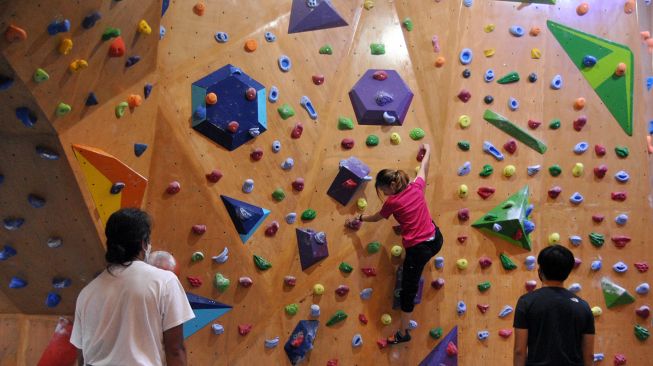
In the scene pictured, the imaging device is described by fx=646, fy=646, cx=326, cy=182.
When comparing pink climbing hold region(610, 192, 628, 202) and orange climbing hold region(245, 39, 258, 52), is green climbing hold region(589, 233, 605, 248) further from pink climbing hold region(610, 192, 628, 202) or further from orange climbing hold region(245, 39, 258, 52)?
orange climbing hold region(245, 39, 258, 52)

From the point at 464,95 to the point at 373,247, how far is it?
1.19 m

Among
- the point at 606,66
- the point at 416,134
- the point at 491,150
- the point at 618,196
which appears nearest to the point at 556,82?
the point at 606,66

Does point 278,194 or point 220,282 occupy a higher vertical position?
point 278,194

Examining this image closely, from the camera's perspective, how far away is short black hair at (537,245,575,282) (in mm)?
2666

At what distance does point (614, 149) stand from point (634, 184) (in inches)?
11.6

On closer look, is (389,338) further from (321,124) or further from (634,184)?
(634,184)

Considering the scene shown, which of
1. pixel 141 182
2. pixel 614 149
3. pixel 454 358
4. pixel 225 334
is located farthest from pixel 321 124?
pixel 614 149

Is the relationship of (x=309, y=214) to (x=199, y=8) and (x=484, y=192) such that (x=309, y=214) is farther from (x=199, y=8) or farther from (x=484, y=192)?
(x=199, y=8)

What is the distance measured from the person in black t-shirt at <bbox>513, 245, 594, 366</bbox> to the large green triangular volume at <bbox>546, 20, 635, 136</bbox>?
7.41 ft

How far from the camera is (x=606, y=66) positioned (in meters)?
4.56

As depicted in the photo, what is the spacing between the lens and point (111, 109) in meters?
3.44

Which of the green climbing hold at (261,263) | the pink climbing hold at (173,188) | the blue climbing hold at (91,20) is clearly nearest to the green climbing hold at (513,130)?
the green climbing hold at (261,263)

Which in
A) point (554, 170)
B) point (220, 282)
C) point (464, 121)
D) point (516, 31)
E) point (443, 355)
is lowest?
point (443, 355)

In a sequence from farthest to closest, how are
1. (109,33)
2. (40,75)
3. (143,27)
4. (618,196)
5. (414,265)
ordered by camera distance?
(618,196) < (414,265) < (143,27) < (109,33) < (40,75)
